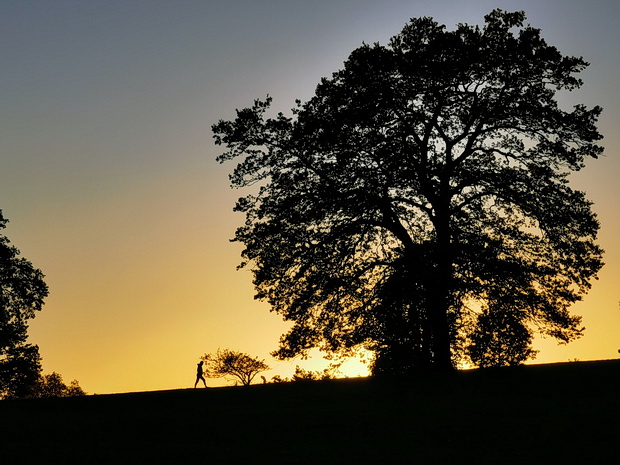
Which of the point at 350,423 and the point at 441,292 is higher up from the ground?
the point at 441,292

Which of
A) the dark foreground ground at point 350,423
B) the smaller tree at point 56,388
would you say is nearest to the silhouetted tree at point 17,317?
the dark foreground ground at point 350,423

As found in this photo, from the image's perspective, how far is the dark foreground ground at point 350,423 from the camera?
67.1ft

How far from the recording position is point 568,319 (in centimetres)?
3803

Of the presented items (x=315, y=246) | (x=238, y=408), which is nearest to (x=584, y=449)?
(x=238, y=408)

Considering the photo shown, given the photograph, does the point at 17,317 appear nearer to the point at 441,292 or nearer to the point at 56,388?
the point at 441,292

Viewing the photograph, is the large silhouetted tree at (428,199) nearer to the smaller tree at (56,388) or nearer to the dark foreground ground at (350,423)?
the dark foreground ground at (350,423)

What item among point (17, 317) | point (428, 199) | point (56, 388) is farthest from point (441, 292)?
point (56, 388)

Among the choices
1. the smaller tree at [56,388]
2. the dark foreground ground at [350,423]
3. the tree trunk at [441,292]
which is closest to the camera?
the dark foreground ground at [350,423]

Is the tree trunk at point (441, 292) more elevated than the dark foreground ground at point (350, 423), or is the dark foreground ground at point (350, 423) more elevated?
the tree trunk at point (441, 292)

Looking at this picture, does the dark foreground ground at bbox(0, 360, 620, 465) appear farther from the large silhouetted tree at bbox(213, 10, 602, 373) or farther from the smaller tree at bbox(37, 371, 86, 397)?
the smaller tree at bbox(37, 371, 86, 397)

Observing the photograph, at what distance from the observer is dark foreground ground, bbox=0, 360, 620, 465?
20.4 meters

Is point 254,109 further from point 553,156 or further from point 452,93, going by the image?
point 553,156

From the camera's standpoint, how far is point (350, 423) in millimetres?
25000

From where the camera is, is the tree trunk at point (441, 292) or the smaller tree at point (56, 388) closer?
the tree trunk at point (441, 292)
